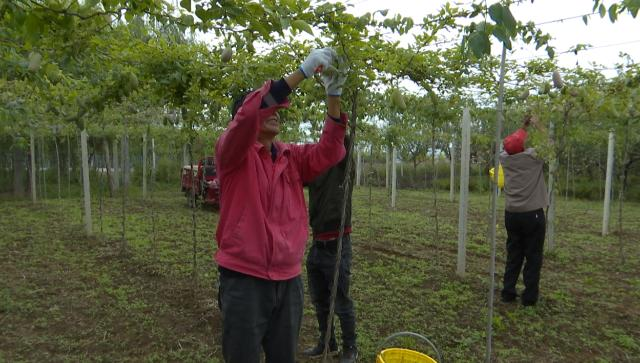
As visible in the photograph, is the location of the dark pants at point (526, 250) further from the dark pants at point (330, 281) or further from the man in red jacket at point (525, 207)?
the dark pants at point (330, 281)

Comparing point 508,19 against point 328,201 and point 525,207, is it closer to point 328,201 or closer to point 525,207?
point 328,201

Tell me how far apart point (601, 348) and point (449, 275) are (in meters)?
2.08

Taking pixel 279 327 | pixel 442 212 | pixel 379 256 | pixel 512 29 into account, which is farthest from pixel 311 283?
pixel 442 212

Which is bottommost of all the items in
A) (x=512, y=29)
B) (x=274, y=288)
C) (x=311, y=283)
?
(x=311, y=283)

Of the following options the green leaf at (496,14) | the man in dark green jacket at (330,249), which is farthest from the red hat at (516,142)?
the green leaf at (496,14)

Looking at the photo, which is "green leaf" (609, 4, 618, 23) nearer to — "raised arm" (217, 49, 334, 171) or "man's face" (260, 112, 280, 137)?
"raised arm" (217, 49, 334, 171)

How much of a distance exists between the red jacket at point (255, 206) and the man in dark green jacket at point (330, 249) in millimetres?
1128

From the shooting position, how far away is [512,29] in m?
1.29

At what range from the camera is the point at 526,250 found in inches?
178

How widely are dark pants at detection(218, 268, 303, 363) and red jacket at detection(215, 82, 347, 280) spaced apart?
0.06 meters

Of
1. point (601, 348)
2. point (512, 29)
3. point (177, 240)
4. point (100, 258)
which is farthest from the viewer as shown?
point (177, 240)

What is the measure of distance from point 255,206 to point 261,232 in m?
0.11

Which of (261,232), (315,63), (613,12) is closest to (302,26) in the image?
(315,63)

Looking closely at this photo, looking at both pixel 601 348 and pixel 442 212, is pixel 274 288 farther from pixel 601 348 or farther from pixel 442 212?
pixel 442 212
